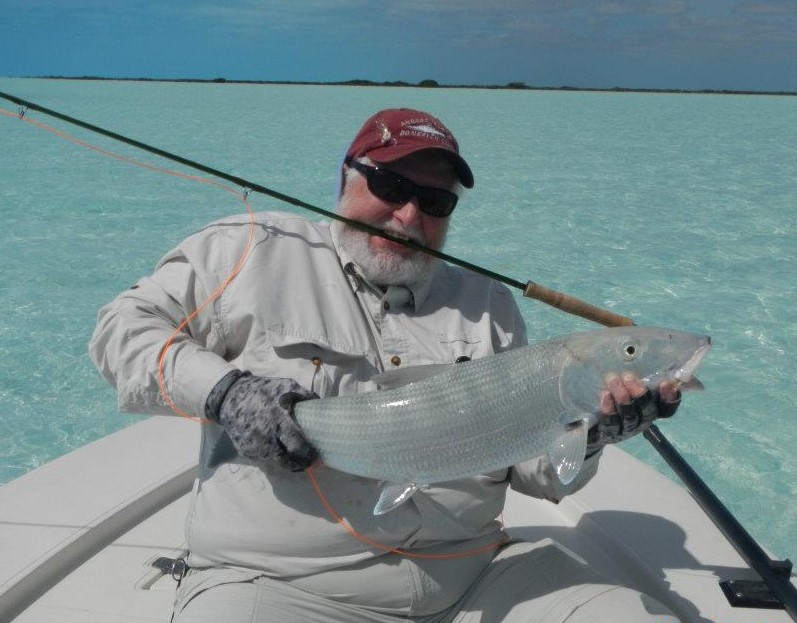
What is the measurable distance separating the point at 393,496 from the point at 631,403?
27.5 inches

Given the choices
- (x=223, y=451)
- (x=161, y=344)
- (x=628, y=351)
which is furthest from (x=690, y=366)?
(x=161, y=344)

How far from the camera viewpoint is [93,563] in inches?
105

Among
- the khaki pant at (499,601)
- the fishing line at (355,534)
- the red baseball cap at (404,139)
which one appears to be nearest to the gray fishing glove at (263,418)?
the fishing line at (355,534)

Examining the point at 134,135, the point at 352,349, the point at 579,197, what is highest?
the point at 352,349

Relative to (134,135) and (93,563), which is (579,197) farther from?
(134,135)

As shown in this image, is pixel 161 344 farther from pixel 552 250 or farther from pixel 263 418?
pixel 552 250

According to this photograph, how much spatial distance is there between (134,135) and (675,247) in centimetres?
1954

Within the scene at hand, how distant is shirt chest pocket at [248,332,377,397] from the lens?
2.22m

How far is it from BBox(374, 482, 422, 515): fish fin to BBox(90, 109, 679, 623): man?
5.5 inches

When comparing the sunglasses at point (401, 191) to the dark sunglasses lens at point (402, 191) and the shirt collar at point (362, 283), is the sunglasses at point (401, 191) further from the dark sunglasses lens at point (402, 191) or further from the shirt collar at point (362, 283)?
the shirt collar at point (362, 283)

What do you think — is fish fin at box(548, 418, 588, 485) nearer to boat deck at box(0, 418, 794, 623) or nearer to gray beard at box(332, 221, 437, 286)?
gray beard at box(332, 221, 437, 286)

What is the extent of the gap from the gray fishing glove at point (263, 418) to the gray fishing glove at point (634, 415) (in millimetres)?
807

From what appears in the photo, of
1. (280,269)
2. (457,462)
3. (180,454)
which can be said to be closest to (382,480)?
(457,462)

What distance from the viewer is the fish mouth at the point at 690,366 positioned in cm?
194
